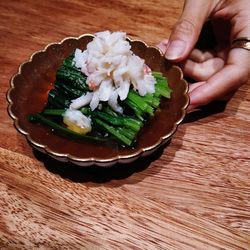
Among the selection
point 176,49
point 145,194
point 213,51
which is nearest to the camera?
point 145,194

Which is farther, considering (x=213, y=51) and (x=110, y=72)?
(x=213, y=51)

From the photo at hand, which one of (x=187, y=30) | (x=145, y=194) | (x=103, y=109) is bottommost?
(x=145, y=194)

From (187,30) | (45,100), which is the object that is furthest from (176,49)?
(45,100)

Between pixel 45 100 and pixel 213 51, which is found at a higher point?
pixel 213 51

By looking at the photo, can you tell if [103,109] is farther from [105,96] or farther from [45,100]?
[45,100]

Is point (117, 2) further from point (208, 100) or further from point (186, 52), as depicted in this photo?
point (208, 100)

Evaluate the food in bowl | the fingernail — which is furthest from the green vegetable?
the fingernail
